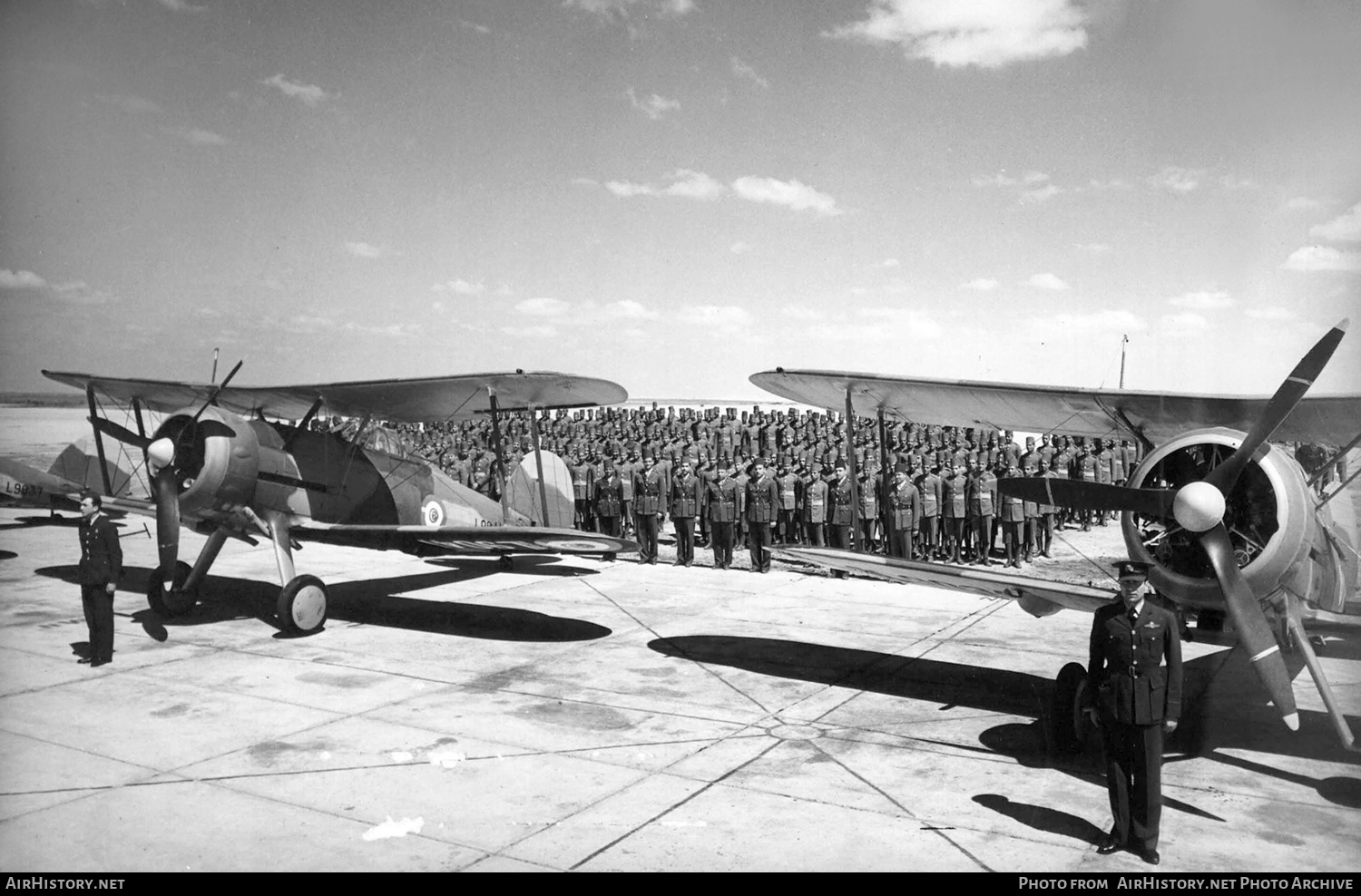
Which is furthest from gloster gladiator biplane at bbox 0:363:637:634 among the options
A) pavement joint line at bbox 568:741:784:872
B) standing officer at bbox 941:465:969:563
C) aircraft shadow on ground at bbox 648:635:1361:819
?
standing officer at bbox 941:465:969:563

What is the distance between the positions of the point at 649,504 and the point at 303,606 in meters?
6.71

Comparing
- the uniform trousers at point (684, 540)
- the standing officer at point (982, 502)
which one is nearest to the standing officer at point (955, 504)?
the standing officer at point (982, 502)

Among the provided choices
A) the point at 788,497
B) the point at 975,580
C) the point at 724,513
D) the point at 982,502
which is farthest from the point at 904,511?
the point at 975,580

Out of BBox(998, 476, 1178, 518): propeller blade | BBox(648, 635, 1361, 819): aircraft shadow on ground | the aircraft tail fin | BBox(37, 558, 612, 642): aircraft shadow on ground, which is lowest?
BBox(648, 635, 1361, 819): aircraft shadow on ground

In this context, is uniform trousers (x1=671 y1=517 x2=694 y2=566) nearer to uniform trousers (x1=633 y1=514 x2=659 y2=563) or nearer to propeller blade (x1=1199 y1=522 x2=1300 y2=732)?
uniform trousers (x1=633 y1=514 x2=659 y2=563)

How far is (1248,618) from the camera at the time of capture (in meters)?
5.41

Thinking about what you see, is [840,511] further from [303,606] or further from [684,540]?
[303,606]

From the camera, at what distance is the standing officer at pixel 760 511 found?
46.9 feet

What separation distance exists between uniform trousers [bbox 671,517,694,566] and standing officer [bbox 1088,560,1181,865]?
10.4 meters

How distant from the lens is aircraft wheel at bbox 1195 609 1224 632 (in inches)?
233

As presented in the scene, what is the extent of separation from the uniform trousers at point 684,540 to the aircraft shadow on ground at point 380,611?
11.0 ft

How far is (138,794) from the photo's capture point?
5.16 m
